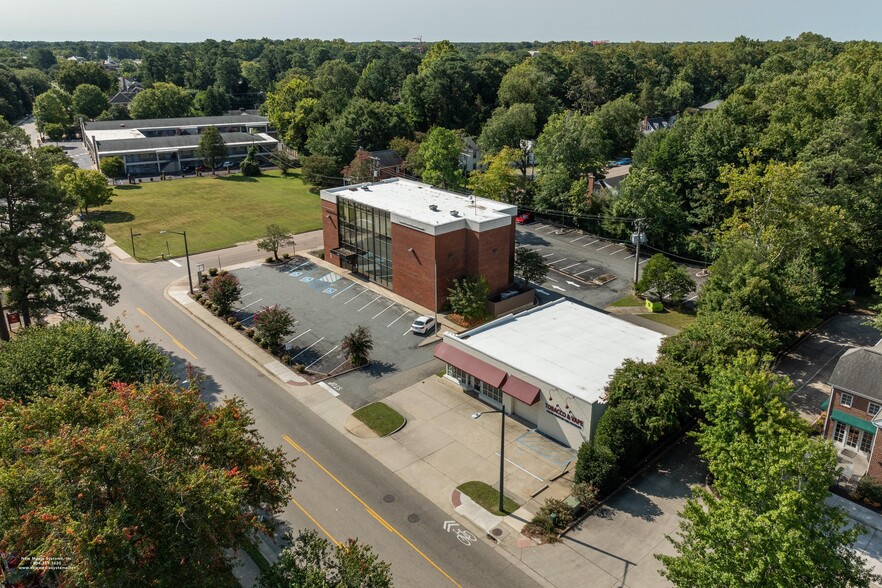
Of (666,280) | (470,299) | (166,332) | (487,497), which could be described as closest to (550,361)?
(487,497)

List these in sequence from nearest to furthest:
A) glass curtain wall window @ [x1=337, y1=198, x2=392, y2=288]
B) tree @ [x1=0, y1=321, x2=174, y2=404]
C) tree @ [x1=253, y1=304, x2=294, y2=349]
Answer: tree @ [x1=0, y1=321, x2=174, y2=404] < tree @ [x1=253, y1=304, x2=294, y2=349] < glass curtain wall window @ [x1=337, y1=198, x2=392, y2=288]

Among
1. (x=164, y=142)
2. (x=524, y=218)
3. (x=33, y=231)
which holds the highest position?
(x=164, y=142)

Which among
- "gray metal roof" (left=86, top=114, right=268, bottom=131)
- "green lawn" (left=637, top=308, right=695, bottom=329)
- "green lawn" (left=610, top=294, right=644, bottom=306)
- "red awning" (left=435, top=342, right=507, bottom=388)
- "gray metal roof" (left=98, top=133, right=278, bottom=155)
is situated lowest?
"green lawn" (left=637, top=308, right=695, bottom=329)

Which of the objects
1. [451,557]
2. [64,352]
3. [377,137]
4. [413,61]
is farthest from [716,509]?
[413,61]

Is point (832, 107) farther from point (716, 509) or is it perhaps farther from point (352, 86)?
point (352, 86)

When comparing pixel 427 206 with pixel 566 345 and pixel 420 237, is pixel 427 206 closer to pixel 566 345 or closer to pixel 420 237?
pixel 420 237

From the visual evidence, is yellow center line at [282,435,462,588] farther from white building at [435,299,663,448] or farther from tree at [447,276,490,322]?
tree at [447,276,490,322]

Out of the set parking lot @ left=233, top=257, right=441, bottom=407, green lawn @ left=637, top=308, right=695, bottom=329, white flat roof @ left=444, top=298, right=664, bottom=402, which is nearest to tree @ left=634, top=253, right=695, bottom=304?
green lawn @ left=637, top=308, right=695, bottom=329
